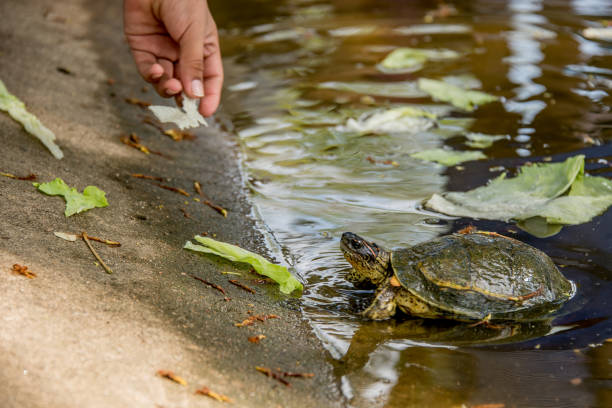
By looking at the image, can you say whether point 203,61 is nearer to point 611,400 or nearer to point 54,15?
point 611,400

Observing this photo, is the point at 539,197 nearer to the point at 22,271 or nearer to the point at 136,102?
the point at 22,271

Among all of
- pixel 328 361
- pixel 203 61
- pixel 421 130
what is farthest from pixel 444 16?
pixel 328 361

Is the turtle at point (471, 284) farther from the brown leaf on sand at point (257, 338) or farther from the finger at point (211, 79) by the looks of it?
the finger at point (211, 79)

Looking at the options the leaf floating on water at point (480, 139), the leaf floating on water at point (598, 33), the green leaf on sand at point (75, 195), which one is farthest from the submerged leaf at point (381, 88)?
the green leaf on sand at point (75, 195)

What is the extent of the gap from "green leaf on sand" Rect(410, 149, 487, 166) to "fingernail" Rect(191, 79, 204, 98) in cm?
251

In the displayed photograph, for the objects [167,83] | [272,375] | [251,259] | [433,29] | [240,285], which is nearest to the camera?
[272,375]

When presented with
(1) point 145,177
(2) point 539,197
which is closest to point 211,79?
(1) point 145,177

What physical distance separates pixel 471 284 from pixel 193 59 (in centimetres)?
212

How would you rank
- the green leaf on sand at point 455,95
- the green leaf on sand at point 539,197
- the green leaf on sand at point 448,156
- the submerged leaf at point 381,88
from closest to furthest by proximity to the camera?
1. the green leaf on sand at point 539,197
2. the green leaf on sand at point 448,156
3. the green leaf on sand at point 455,95
4. the submerged leaf at point 381,88

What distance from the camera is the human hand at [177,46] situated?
12.5 feet

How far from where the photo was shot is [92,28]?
916cm

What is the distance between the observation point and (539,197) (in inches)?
190

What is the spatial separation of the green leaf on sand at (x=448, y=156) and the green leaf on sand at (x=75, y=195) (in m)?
2.91

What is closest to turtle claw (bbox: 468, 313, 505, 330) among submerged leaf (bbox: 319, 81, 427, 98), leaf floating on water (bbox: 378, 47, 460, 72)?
submerged leaf (bbox: 319, 81, 427, 98)
